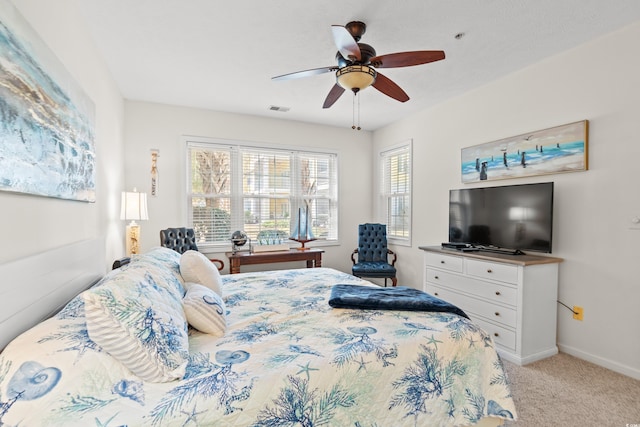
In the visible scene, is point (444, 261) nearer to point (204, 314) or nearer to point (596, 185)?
point (596, 185)

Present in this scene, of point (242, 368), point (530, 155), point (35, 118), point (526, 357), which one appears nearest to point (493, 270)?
point (526, 357)

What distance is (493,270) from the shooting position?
2.82 metres

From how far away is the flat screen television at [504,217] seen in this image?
2.80 metres

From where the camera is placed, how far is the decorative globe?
4.31m

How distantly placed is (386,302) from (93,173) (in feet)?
7.89

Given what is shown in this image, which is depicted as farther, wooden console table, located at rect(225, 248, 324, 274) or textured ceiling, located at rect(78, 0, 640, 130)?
wooden console table, located at rect(225, 248, 324, 274)

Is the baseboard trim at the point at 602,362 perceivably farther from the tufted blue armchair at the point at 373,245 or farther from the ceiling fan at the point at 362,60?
the ceiling fan at the point at 362,60

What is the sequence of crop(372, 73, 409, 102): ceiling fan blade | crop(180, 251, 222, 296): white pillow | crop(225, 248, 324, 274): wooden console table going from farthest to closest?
crop(225, 248, 324, 274): wooden console table, crop(372, 73, 409, 102): ceiling fan blade, crop(180, 251, 222, 296): white pillow

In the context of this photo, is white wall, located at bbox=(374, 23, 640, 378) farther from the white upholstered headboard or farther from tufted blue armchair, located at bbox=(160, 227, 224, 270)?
tufted blue armchair, located at bbox=(160, 227, 224, 270)

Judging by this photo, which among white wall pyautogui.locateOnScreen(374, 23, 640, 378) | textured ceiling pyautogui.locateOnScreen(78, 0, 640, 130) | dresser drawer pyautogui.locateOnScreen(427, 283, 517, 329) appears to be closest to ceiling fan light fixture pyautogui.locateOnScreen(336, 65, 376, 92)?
textured ceiling pyautogui.locateOnScreen(78, 0, 640, 130)

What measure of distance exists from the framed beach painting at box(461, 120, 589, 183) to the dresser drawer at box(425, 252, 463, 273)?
1031mm

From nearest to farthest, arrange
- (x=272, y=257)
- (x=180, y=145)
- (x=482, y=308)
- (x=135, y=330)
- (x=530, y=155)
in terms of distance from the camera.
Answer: (x=135, y=330)
(x=482, y=308)
(x=530, y=155)
(x=180, y=145)
(x=272, y=257)

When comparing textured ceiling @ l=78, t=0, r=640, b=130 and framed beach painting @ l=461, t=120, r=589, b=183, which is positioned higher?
textured ceiling @ l=78, t=0, r=640, b=130

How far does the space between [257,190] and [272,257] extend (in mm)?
1119
